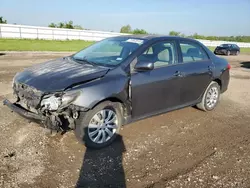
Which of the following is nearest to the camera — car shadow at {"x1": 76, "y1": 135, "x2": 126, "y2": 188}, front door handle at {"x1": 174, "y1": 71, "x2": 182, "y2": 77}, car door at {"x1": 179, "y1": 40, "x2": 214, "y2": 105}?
car shadow at {"x1": 76, "y1": 135, "x2": 126, "y2": 188}

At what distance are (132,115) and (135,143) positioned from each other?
1.53 feet

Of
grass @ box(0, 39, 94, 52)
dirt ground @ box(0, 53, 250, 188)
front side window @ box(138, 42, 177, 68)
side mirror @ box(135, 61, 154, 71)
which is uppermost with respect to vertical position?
front side window @ box(138, 42, 177, 68)

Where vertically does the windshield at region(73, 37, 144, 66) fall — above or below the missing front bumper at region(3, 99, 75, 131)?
above

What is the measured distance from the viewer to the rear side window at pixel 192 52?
5.11m

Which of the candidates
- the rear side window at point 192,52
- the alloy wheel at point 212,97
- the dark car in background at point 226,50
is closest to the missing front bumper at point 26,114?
the rear side window at point 192,52

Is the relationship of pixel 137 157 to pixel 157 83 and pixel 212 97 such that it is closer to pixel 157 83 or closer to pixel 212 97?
pixel 157 83

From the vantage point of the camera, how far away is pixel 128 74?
4059mm

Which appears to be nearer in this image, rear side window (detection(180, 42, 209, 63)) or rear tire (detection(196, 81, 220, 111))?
rear side window (detection(180, 42, 209, 63))

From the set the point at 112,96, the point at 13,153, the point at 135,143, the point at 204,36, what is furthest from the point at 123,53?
the point at 204,36

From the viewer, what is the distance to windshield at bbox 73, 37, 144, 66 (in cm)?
436

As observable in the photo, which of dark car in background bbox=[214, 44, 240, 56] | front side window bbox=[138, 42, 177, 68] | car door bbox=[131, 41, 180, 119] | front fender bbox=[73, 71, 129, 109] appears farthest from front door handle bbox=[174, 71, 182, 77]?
dark car in background bbox=[214, 44, 240, 56]

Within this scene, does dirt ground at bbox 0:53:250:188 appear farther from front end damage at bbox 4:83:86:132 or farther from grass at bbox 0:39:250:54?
grass at bbox 0:39:250:54

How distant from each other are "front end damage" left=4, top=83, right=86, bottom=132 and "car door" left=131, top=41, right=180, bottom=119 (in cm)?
108

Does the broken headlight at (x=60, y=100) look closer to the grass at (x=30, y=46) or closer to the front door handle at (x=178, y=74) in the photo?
the front door handle at (x=178, y=74)
